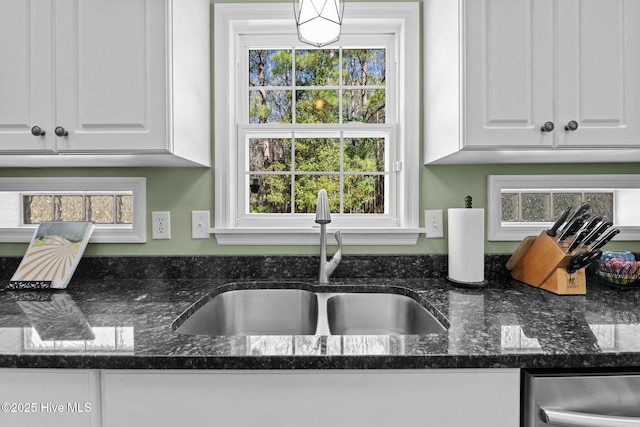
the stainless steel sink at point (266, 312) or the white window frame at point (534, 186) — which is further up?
the white window frame at point (534, 186)

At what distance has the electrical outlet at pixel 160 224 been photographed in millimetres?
1597

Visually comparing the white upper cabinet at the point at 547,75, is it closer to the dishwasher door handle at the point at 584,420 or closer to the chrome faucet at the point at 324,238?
the chrome faucet at the point at 324,238

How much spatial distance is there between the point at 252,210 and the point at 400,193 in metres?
0.71

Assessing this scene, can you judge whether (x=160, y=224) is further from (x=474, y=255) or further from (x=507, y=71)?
(x=507, y=71)

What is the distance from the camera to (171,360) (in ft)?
2.55

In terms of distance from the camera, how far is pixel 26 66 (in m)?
1.21

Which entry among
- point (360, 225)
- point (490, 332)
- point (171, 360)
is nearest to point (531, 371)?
point (490, 332)

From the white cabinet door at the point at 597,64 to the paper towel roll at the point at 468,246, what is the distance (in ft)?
1.33

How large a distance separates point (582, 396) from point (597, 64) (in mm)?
1075

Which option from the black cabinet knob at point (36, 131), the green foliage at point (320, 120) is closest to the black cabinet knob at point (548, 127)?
the green foliage at point (320, 120)

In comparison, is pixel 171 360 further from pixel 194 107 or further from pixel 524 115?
pixel 524 115

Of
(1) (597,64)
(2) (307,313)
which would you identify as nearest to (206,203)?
(2) (307,313)

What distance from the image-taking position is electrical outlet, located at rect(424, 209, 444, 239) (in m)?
1.61

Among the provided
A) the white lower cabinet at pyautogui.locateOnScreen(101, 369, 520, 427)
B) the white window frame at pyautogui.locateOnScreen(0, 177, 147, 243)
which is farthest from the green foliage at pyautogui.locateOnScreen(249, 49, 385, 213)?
the white lower cabinet at pyautogui.locateOnScreen(101, 369, 520, 427)
